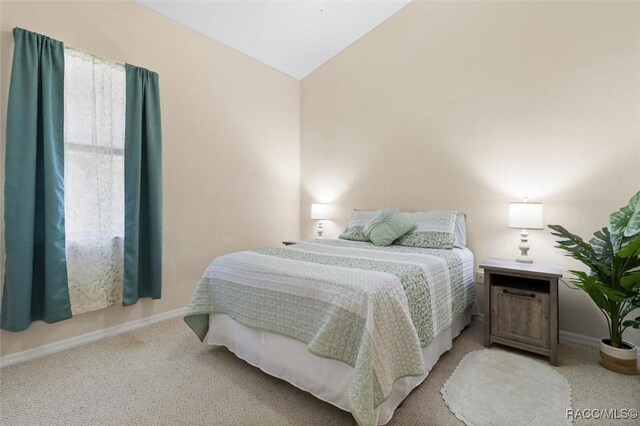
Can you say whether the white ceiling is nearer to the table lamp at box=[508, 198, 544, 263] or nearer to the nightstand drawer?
the table lamp at box=[508, 198, 544, 263]

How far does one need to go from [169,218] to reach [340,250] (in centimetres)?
173

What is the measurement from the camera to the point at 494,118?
275 cm

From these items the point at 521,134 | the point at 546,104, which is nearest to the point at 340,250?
the point at 521,134

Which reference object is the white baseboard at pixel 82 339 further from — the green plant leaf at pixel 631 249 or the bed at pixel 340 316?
the green plant leaf at pixel 631 249

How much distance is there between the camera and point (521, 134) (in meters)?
2.61

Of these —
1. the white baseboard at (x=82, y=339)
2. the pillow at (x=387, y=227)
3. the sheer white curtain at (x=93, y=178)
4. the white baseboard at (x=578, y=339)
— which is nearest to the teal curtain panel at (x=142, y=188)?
the sheer white curtain at (x=93, y=178)

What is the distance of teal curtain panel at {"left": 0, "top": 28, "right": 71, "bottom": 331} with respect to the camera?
1956 mm

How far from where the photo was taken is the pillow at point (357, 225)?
3102mm

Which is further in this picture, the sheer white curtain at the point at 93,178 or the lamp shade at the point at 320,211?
the lamp shade at the point at 320,211

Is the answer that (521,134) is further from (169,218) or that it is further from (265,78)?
(169,218)

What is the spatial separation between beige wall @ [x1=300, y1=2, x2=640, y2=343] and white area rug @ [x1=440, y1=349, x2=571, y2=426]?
83 centimetres

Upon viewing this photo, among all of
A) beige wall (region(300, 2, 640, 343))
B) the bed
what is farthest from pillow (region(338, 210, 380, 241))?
the bed

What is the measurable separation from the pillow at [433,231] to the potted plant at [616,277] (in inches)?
32.0

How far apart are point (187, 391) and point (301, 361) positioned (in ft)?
2.36
